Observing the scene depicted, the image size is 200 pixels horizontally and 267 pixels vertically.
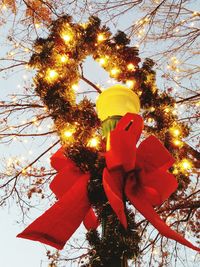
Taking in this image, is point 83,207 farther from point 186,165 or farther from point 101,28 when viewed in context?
point 101,28

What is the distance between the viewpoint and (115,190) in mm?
1958

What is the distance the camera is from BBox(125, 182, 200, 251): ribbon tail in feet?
6.41

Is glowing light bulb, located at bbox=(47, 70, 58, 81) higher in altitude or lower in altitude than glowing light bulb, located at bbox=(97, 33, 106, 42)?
lower

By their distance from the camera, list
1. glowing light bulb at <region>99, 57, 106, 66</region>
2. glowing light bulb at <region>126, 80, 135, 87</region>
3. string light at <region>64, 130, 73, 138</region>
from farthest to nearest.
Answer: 1. glowing light bulb at <region>99, 57, 106, 66</region>
2. glowing light bulb at <region>126, 80, 135, 87</region>
3. string light at <region>64, 130, 73, 138</region>

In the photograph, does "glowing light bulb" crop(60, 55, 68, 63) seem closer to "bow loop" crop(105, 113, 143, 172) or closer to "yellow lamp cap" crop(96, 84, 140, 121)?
"yellow lamp cap" crop(96, 84, 140, 121)

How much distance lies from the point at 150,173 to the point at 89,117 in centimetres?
74

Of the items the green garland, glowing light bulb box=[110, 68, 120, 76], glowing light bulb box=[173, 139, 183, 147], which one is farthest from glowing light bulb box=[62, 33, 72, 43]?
glowing light bulb box=[173, 139, 183, 147]

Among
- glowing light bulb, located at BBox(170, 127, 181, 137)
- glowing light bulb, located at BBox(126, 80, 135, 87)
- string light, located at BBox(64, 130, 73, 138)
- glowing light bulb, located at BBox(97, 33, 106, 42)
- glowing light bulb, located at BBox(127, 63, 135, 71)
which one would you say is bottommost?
string light, located at BBox(64, 130, 73, 138)

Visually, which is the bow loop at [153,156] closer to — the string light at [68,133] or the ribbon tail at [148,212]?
the ribbon tail at [148,212]

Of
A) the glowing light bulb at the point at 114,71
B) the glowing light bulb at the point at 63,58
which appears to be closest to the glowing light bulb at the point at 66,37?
the glowing light bulb at the point at 63,58

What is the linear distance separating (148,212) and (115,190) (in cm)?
26

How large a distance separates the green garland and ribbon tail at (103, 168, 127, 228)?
124 mm

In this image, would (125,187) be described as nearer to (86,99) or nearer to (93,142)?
(93,142)

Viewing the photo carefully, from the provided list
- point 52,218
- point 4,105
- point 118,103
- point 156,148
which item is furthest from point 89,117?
point 4,105
